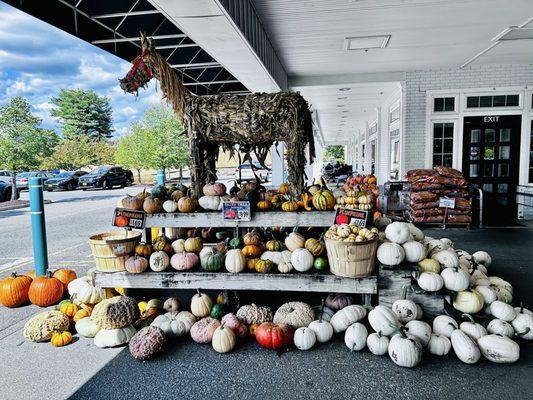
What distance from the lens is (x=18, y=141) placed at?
2044cm

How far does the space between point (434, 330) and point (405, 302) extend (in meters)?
0.33

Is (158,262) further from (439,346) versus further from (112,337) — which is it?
(439,346)

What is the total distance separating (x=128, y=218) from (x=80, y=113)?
65.4m

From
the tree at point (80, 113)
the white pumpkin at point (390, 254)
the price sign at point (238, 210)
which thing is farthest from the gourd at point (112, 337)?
the tree at point (80, 113)

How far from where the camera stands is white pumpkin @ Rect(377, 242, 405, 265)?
3.67 meters

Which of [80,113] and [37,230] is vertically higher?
[80,113]

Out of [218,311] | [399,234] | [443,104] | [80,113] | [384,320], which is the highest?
[80,113]

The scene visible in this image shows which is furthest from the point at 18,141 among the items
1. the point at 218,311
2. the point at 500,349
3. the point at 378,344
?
the point at 500,349

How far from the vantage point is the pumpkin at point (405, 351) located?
3.03 m

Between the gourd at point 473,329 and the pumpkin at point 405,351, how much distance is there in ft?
1.66

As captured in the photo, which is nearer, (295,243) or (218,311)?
(218,311)

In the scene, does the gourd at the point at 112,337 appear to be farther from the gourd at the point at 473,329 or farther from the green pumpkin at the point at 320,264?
the gourd at the point at 473,329

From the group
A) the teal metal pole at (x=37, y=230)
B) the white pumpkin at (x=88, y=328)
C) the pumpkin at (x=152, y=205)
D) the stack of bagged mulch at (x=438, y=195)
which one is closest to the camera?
the white pumpkin at (x=88, y=328)

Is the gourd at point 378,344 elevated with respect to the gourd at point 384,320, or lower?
lower
